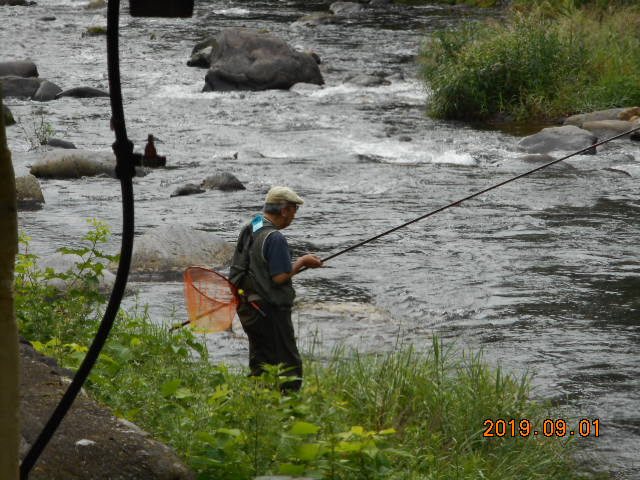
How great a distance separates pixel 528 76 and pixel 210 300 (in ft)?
38.6

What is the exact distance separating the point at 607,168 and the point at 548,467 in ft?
30.0

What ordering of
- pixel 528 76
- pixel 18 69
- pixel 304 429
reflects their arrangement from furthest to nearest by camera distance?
pixel 18 69, pixel 528 76, pixel 304 429

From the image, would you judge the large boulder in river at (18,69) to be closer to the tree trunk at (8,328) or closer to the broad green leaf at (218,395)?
the broad green leaf at (218,395)

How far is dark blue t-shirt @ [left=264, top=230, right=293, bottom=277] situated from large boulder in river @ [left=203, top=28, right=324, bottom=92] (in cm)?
1415

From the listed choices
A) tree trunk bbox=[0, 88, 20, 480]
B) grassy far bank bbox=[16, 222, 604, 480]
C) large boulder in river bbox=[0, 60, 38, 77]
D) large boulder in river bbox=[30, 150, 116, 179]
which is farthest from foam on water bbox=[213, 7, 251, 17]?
tree trunk bbox=[0, 88, 20, 480]

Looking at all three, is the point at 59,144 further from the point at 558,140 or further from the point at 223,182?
the point at 558,140

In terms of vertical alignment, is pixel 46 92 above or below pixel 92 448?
below

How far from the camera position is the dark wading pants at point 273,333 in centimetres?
559

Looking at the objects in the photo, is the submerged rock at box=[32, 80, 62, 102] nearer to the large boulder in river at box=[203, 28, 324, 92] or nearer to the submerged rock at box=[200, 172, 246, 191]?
the large boulder in river at box=[203, 28, 324, 92]

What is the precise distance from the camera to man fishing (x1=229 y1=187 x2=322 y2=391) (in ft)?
18.0

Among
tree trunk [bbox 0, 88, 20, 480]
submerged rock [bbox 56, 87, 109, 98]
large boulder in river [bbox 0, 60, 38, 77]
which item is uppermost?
tree trunk [bbox 0, 88, 20, 480]

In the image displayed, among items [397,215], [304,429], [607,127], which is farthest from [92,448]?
[607,127]

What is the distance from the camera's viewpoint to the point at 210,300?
5539mm

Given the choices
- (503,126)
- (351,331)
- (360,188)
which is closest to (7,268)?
(351,331)
